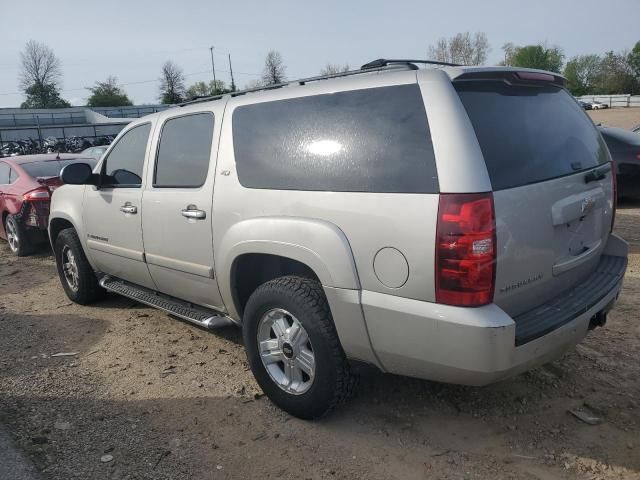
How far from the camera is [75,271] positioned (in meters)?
5.52

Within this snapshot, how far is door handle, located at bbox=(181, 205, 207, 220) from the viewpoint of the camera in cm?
361

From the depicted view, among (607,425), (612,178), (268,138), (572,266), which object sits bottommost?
(607,425)

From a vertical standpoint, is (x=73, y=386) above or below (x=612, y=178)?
below

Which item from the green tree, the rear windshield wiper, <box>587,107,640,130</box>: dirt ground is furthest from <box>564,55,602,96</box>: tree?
the rear windshield wiper

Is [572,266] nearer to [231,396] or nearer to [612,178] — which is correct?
[612,178]

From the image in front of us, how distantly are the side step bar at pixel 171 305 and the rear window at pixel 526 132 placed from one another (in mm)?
2133

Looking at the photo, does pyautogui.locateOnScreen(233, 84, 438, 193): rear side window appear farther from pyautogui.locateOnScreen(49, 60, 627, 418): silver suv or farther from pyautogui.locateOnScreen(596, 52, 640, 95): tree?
pyautogui.locateOnScreen(596, 52, 640, 95): tree

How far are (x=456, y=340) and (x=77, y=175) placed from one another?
3.62m

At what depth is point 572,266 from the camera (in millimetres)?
2924

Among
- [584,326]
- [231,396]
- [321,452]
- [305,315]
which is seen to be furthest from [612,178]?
[231,396]

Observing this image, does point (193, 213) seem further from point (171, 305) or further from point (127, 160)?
point (127, 160)

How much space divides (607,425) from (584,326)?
2.03 feet

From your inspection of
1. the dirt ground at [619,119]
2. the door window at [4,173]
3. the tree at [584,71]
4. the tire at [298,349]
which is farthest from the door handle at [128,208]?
the tree at [584,71]

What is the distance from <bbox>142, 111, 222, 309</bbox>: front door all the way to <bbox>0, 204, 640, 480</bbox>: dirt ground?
664mm
